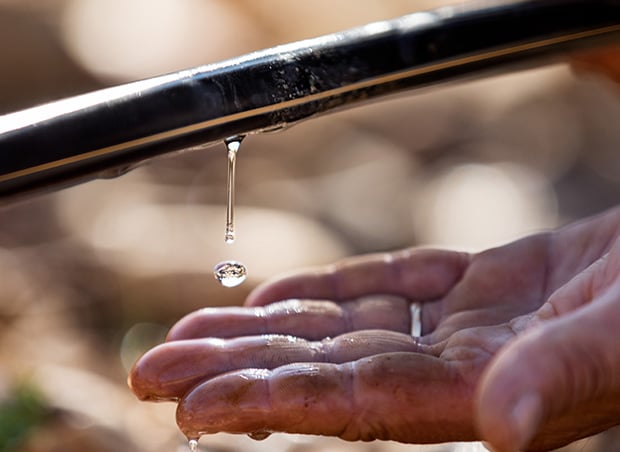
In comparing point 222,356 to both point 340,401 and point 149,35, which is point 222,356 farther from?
point 149,35

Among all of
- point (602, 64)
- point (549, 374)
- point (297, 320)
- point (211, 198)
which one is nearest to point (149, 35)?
point (211, 198)

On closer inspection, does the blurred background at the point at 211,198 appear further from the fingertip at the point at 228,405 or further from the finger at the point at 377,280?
the fingertip at the point at 228,405

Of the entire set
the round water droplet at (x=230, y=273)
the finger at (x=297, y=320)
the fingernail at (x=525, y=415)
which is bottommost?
the fingernail at (x=525, y=415)

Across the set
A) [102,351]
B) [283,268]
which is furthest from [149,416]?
[283,268]

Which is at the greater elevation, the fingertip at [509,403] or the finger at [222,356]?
the finger at [222,356]

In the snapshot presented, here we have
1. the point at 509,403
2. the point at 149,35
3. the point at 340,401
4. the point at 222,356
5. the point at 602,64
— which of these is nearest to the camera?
the point at 509,403

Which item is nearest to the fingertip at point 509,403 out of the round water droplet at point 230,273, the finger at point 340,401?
the finger at point 340,401

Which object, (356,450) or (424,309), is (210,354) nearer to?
(424,309)
